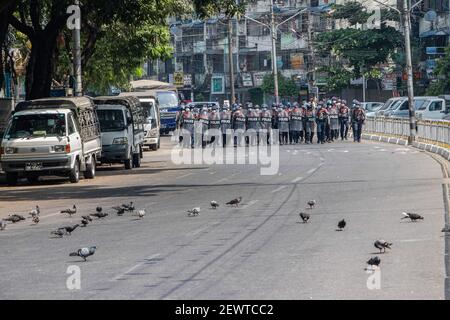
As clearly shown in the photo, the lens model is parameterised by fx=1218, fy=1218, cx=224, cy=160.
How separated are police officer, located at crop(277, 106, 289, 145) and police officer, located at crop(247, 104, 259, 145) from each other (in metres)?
1.03

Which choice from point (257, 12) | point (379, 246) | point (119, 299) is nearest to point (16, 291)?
point (119, 299)

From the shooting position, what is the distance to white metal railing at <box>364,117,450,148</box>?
40594mm

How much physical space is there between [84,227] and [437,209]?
6.00 metres

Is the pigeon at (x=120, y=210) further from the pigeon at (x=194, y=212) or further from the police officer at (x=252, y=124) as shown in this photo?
the police officer at (x=252, y=124)

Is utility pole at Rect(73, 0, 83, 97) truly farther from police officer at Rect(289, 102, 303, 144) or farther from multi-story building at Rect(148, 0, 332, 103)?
multi-story building at Rect(148, 0, 332, 103)

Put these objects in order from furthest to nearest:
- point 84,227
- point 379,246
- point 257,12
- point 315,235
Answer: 1. point 257,12
2. point 84,227
3. point 315,235
4. point 379,246

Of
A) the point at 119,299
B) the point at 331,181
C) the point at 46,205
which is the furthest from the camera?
the point at 331,181

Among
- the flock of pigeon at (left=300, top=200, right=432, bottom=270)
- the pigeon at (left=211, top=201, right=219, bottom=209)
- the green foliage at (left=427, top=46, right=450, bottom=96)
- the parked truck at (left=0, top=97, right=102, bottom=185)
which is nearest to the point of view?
the flock of pigeon at (left=300, top=200, right=432, bottom=270)

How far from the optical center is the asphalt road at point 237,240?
41.4ft

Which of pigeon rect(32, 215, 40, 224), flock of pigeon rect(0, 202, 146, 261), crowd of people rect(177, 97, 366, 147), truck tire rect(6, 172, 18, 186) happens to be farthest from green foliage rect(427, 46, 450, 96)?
pigeon rect(32, 215, 40, 224)

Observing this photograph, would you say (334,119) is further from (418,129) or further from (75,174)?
(75,174)

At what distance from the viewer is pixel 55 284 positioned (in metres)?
13.2

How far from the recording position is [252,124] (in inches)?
2141

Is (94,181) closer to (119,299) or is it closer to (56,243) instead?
(56,243)
